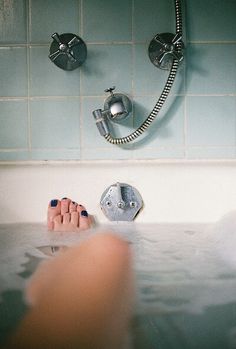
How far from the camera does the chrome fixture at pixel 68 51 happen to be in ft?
3.87

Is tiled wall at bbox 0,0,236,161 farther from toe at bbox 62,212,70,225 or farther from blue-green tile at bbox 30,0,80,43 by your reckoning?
toe at bbox 62,212,70,225

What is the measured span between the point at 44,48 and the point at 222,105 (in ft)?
2.32

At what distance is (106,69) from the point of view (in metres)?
1.28

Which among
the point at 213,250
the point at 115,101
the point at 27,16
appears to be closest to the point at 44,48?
the point at 27,16

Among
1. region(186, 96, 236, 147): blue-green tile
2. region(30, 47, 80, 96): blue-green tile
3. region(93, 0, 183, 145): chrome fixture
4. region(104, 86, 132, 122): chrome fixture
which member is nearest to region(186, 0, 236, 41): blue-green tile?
region(93, 0, 183, 145): chrome fixture

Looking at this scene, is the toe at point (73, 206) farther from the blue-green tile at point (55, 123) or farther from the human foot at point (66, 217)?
the blue-green tile at point (55, 123)

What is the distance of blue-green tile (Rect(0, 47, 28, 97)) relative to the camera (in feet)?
4.20

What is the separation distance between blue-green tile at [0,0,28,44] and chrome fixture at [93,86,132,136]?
0.41 m

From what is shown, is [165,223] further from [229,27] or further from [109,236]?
[229,27]

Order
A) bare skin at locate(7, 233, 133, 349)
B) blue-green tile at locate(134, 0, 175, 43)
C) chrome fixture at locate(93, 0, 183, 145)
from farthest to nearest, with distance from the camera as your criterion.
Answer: blue-green tile at locate(134, 0, 175, 43) < chrome fixture at locate(93, 0, 183, 145) < bare skin at locate(7, 233, 133, 349)

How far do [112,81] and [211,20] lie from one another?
437 mm

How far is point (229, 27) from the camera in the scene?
1282 mm

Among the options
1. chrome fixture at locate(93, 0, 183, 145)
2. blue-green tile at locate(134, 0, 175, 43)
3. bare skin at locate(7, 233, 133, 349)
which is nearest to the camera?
bare skin at locate(7, 233, 133, 349)

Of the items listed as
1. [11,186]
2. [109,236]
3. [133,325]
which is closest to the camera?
[133,325]
